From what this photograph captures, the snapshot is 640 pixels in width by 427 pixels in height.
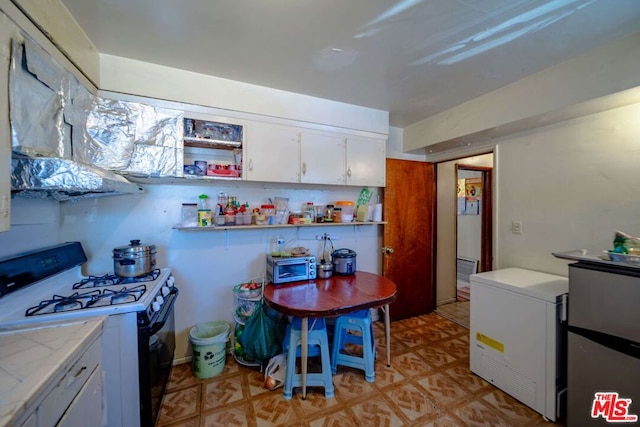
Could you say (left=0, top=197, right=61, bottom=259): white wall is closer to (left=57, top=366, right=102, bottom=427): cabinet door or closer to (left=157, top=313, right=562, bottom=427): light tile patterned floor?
(left=57, top=366, right=102, bottom=427): cabinet door

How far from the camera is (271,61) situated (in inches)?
71.9

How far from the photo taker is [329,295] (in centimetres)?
194

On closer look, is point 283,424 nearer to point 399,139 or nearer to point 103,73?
point 103,73

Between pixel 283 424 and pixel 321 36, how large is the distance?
2570mm

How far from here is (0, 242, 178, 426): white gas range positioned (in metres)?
1.25

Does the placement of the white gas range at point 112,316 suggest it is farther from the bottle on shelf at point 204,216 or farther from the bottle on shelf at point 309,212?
the bottle on shelf at point 309,212

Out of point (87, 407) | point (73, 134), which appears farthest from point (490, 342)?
point (73, 134)

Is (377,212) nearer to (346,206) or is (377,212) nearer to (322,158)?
(346,206)

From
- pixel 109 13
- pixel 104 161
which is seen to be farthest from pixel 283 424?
pixel 109 13

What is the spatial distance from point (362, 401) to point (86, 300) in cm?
195

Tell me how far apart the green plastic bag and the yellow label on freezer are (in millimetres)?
1702

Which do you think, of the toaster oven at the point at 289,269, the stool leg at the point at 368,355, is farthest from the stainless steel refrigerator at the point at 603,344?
the toaster oven at the point at 289,269

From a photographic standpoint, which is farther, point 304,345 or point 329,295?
point 329,295

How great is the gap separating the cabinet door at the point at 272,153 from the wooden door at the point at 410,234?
1227 millimetres
